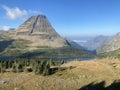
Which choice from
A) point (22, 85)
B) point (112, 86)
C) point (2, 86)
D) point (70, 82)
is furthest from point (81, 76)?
point (2, 86)

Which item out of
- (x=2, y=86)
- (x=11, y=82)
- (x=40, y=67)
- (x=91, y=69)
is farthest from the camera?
(x=91, y=69)

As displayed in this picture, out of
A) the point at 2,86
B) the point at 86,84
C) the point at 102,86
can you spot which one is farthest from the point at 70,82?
the point at 2,86

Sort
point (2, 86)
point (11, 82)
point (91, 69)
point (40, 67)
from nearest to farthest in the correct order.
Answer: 1. point (2, 86)
2. point (11, 82)
3. point (40, 67)
4. point (91, 69)

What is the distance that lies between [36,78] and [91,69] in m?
39.8

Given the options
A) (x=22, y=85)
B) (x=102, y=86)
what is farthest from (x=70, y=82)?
(x=22, y=85)

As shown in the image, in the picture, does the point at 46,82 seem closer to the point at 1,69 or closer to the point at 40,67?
the point at 40,67

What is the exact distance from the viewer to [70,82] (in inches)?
4262

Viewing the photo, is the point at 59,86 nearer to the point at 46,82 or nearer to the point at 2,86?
the point at 46,82

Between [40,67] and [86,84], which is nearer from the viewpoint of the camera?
[86,84]

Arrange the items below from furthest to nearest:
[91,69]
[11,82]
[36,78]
Result: [91,69] < [36,78] < [11,82]

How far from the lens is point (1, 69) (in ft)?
479

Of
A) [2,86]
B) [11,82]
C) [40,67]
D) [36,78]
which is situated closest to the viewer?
[2,86]

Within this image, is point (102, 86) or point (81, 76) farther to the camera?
point (81, 76)

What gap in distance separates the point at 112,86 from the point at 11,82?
41.0 meters
